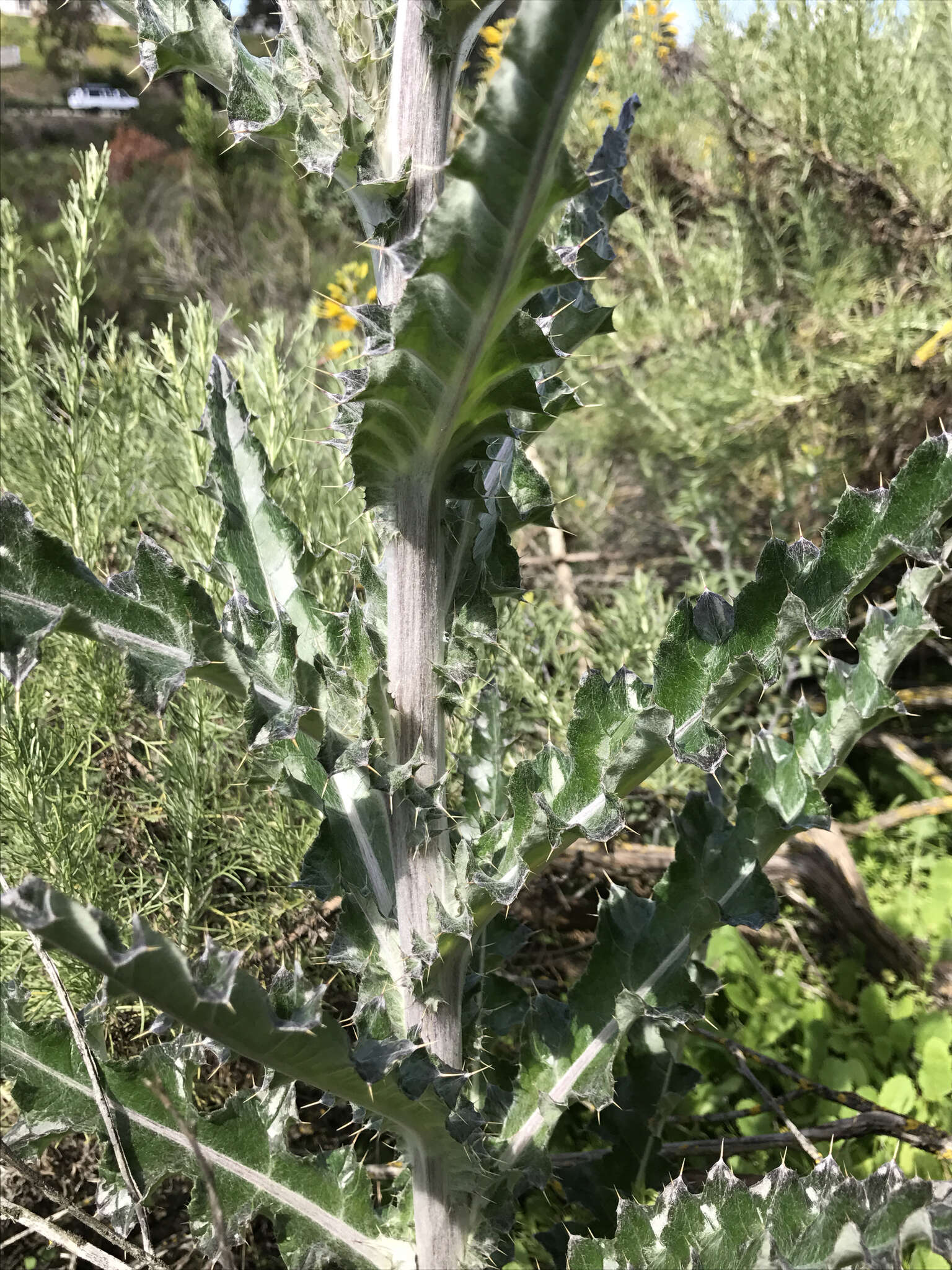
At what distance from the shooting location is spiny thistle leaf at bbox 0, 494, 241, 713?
2.29ft

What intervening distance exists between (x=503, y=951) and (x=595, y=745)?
0.46m

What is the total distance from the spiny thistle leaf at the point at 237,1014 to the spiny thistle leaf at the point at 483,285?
41cm

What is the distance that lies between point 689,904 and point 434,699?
443 mm

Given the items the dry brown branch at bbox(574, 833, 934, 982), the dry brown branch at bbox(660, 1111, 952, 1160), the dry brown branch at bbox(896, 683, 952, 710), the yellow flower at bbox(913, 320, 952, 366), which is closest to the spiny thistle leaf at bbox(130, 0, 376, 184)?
the dry brown branch at bbox(660, 1111, 952, 1160)

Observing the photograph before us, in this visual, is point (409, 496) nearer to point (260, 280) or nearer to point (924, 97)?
point (924, 97)

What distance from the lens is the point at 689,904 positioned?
43.5 inches

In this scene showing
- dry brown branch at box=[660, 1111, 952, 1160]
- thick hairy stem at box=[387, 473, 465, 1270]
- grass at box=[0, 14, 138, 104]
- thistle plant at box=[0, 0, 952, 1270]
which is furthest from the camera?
grass at box=[0, 14, 138, 104]

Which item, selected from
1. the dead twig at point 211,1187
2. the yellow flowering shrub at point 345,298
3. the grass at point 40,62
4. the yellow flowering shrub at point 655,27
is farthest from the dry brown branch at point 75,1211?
the grass at point 40,62

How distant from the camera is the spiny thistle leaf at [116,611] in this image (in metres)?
0.70

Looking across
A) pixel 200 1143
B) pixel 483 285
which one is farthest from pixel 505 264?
pixel 200 1143

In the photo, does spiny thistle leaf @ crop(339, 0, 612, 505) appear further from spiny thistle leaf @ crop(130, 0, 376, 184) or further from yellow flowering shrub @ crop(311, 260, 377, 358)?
yellow flowering shrub @ crop(311, 260, 377, 358)

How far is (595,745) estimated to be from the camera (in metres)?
0.87

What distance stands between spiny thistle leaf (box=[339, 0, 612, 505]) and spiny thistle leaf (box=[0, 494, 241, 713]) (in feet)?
0.62

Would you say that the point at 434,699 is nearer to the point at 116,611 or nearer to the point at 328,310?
the point at 116,611
